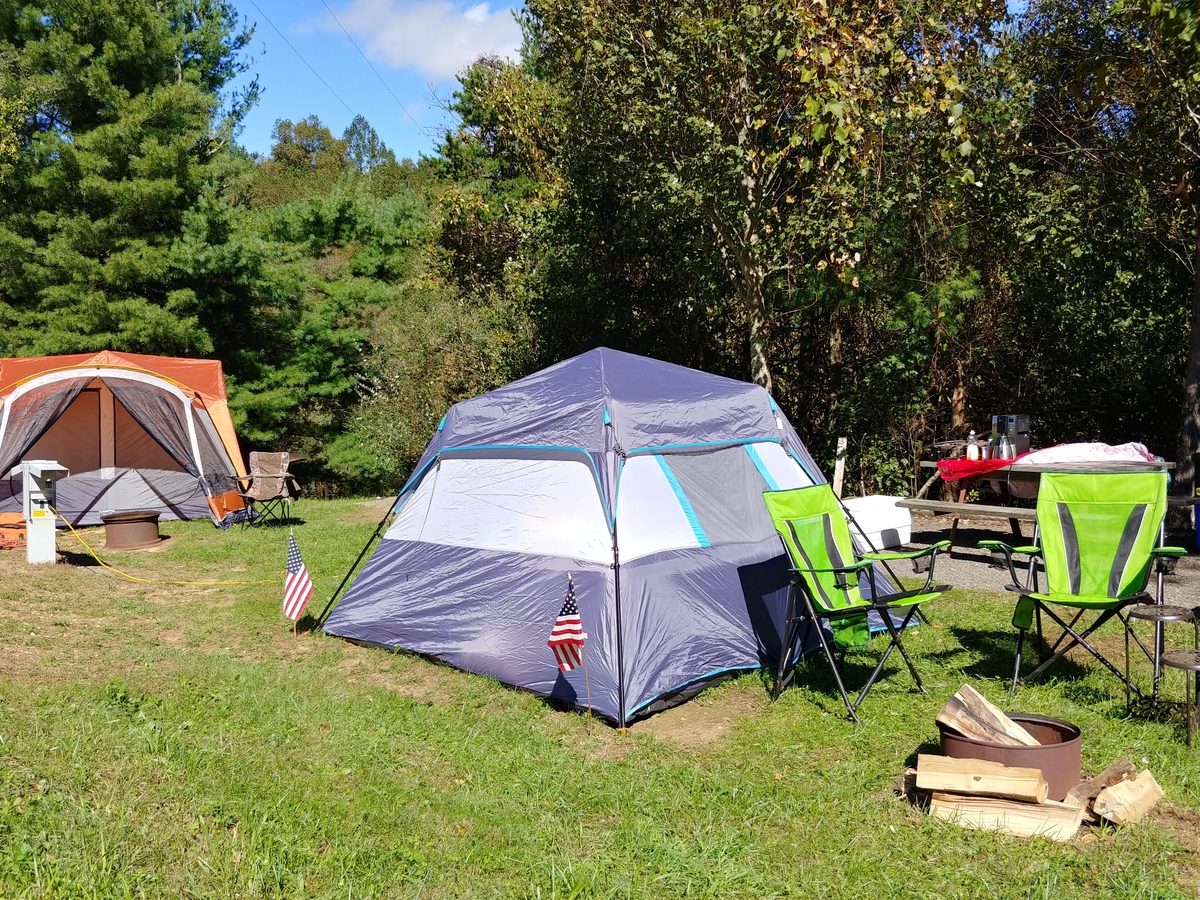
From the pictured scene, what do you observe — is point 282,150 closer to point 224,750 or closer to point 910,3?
point 910,3

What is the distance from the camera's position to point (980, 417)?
40.2ft

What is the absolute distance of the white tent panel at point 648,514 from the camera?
510 centimetres

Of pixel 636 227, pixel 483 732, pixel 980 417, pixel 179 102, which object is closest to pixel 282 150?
pixel 179 102

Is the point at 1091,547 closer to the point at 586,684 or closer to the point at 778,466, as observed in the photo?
the point at 778,466

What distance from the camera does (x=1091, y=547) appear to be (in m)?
4.85

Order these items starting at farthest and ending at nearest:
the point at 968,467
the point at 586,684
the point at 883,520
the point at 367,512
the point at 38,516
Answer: the point at 367,512, the point at 968,467, the point at 883,520, the point at 38,516, the point at 586,684

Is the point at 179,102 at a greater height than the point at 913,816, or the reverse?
the point at 179,102

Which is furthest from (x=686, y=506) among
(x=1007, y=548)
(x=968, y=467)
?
(x=968, y=467)

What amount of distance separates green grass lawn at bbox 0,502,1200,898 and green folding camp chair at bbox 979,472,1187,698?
40cm

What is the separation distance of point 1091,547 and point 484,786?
3.23 meters

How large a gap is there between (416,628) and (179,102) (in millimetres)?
12717

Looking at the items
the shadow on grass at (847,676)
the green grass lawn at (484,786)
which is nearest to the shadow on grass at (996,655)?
the green grass lawn at (484,786)

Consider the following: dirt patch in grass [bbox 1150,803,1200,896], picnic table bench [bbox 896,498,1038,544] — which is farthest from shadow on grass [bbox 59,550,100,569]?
dirt patch in grass [bbox 1150,803,1200,896]

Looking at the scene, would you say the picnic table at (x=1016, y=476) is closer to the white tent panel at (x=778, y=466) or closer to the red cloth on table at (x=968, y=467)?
the red cloth on table at (x=968, y=467)
